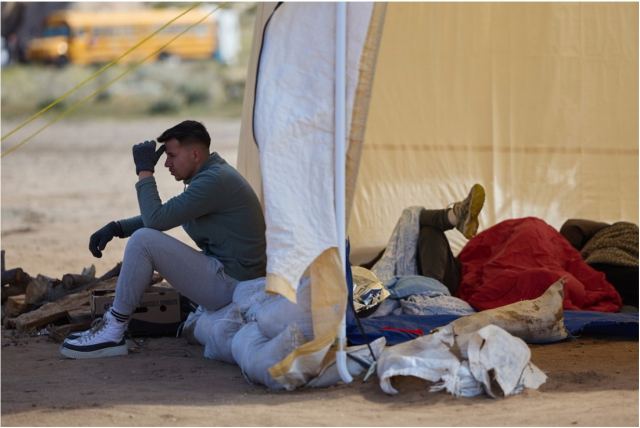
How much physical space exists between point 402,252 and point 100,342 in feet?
5.52

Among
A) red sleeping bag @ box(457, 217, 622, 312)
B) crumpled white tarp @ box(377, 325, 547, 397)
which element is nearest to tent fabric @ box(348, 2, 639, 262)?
red sleeping bag @ box(457, 217, 622, 312)

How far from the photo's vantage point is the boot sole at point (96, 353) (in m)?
4.91

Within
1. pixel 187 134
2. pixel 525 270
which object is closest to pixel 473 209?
pixel 525 270

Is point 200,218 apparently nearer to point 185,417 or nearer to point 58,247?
point 185,417

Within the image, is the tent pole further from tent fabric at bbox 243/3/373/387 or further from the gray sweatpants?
the gray sweatpants

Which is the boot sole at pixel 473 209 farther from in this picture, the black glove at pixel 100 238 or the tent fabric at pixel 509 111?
the black glove at pixel 100 238

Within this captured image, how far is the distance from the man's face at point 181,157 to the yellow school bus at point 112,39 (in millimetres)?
15321

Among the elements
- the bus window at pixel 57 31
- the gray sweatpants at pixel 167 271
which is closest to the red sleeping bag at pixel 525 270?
the gray sweatpants at pixel 167 271

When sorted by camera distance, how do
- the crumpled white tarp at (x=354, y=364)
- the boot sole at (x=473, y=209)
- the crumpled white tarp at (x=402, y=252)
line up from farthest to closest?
the crumpled white tarp at (x=402, y=252), the boot sole at (x=473, y=209), the crumpled white tarp at (x=354, y=364)

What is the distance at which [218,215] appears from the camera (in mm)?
5012

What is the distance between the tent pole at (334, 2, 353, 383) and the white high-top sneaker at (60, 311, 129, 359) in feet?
3.96

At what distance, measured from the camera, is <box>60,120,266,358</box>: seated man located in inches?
191

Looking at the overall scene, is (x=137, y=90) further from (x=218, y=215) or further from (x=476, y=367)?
(x=476, y=367)

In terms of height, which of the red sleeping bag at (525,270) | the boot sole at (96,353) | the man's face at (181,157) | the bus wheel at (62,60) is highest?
the bus wheel at (62,60)
